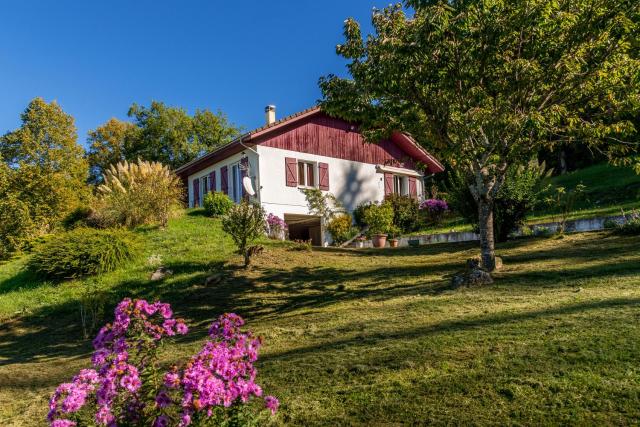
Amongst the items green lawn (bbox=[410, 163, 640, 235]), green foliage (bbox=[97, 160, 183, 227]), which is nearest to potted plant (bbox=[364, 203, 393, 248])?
green lawn (bbox=[410, 163, 640, 235])

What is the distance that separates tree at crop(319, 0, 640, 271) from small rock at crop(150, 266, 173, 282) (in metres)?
6.52

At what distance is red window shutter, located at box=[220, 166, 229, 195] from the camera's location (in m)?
23.7

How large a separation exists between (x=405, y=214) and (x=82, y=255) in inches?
523

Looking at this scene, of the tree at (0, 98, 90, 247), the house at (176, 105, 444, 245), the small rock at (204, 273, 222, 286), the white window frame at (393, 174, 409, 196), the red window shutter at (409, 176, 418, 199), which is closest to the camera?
the small rock at (204, 273, 222, 286)

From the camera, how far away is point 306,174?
23219mm

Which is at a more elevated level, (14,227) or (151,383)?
(14,227)

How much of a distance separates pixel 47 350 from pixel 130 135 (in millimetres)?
37220

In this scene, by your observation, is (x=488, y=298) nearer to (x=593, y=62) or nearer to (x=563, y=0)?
(x=593, y=62)

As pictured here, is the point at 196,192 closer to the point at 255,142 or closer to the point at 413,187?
the point at 255,142

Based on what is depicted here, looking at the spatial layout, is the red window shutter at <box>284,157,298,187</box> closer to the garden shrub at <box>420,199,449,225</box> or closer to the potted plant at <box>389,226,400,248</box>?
the potted plant at <box>389,226,400,248</box>

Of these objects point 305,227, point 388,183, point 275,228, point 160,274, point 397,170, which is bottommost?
point 160,274

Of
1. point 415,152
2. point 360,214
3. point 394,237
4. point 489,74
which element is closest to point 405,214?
point 360,214

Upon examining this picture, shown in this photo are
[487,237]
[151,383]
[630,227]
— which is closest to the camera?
[151,383]

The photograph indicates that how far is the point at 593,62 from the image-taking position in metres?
8.85
